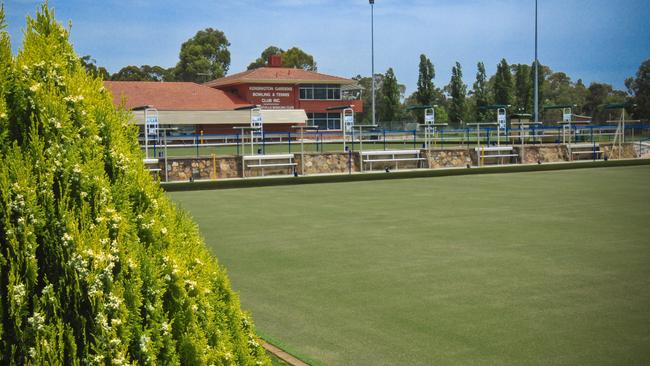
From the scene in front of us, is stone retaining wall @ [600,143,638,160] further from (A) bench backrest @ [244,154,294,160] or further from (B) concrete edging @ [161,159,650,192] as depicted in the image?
(A) bench backrest @ [244,154,294,160]

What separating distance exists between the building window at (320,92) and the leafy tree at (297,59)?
27.6 m

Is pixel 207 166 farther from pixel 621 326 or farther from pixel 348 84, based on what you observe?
pixel 348 84

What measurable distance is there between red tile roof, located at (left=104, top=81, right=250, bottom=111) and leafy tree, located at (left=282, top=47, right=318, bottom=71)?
3247cm

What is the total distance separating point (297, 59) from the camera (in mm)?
98438

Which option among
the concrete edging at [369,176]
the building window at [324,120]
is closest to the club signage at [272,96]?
the building window at [324,120]

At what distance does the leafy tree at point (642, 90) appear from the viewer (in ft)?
245

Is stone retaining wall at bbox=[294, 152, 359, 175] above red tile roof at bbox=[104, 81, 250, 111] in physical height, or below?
below

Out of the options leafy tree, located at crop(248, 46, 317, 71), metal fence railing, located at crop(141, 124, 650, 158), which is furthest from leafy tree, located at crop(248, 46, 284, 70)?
metal fence railing, located at crop(141, 124, 650, 158)

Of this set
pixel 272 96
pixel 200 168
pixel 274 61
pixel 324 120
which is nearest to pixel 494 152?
pixel 200 168

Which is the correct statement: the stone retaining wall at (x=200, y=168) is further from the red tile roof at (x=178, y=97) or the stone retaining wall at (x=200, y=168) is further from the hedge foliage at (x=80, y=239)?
the red tile roof at (x=178, y=97)

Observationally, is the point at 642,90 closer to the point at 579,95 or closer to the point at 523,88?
the point at 523,88

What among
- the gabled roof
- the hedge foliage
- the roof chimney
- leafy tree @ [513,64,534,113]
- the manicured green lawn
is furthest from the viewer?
the roof chimney

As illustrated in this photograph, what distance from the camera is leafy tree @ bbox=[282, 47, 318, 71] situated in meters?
97.6

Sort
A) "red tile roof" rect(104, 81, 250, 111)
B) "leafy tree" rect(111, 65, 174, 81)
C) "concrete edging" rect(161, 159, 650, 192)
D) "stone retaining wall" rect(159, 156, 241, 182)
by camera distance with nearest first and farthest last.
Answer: "concrete edging" rect(161, 159, 650, 192) < "stone retaining wall" rect(159, 156, 241, 182) < "red tile roof" rect(104, 81, 250, 111) < "leafy tree" rect(111, 65, 174, 81)
